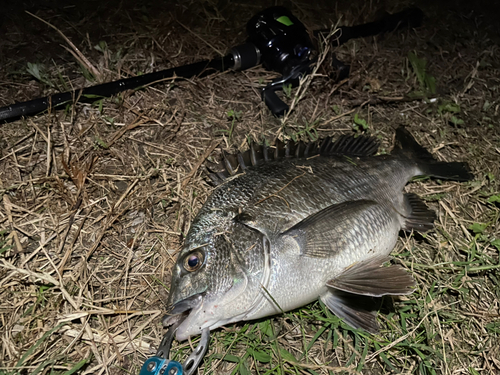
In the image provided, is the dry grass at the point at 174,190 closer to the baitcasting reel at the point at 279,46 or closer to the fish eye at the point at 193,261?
the baitcasting reel at the point at 279,46

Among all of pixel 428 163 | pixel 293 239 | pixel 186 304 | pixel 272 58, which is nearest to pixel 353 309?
pixel 293 239

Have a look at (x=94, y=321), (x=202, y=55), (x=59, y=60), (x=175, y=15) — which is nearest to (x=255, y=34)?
(x=202, y=55)

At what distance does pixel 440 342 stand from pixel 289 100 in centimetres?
234

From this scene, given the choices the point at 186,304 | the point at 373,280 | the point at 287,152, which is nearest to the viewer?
the point at 186,304

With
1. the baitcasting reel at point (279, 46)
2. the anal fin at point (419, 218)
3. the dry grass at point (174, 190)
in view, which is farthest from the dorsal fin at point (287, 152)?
the baitcasting reel at point (279, 46)

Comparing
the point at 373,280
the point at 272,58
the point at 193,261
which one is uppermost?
the point at 272,58

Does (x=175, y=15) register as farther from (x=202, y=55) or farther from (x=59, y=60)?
(x=59, y=60)

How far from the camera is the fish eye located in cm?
190

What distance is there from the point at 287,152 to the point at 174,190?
91cm

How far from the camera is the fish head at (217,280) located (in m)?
1.84

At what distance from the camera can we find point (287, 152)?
2584 millimetres

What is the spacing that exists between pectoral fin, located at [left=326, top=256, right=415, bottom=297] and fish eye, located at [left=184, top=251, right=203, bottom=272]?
78cm

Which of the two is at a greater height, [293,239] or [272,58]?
[272,58]

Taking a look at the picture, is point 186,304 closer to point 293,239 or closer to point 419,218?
point 293,239
